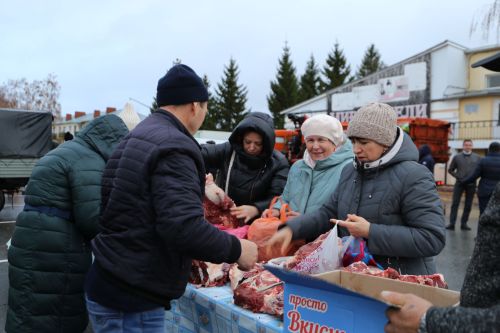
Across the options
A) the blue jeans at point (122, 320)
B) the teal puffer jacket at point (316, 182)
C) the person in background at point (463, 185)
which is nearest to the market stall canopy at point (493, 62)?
the teal puffer jacket at point (316, 182)

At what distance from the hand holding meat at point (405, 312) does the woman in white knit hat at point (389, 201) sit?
3.28 feet

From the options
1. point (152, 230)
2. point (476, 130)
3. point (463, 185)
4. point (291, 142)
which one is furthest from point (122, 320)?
A: point (476, 130)

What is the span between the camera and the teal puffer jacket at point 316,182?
3.06 metres

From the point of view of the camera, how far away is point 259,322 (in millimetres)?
2141

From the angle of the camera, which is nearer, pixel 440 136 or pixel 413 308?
pixel 413 308

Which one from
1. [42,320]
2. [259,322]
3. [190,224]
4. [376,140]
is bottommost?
[42,320]

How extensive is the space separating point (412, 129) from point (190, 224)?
47.0 feet

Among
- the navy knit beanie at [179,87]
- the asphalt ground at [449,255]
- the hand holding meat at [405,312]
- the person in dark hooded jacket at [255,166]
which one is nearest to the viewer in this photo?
the hand holding meat at [405,312]

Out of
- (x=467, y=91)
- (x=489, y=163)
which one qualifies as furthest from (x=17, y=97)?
(x=489, y=163)

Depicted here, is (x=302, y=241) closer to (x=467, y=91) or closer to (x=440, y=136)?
(x=440, y=136)

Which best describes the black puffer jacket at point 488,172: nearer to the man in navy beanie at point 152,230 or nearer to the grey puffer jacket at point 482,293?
the man in navy beanie at point 152,230

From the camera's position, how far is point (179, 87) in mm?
2018

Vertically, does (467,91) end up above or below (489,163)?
above

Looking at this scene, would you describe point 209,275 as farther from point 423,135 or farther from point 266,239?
point 423,135
